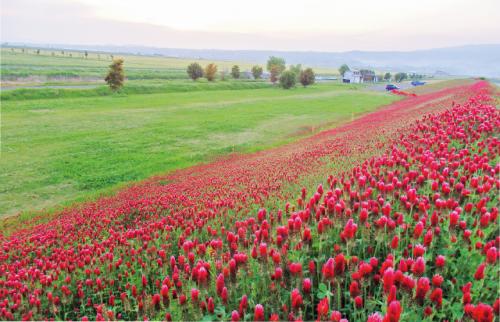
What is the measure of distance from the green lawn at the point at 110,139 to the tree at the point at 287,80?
1769 inches

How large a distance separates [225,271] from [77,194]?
1392cm

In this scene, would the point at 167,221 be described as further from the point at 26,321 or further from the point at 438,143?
the point at 438,143

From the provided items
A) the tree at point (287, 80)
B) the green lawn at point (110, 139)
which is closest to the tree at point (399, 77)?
the tree at point (287, 80)

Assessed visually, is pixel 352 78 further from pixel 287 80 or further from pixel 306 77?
pixel 287 80

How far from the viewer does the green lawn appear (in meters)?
16.4

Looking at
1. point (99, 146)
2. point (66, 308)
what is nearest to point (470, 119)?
point (66, 308)

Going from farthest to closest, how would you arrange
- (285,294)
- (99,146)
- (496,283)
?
(99,146) < (285,294) < (496,283)

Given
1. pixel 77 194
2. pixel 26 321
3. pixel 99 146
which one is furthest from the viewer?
pixel 99 146

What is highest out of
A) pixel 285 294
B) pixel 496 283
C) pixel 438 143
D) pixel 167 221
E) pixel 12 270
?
pixel 438 143

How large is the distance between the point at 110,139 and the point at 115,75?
36.3m

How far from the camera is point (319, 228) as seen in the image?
3.93 meters

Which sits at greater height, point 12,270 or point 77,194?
point 12,270

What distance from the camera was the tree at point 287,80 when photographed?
9094 cm

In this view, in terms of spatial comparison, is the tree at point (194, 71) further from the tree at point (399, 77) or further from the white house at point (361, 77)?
the tree at point (399, 77)
